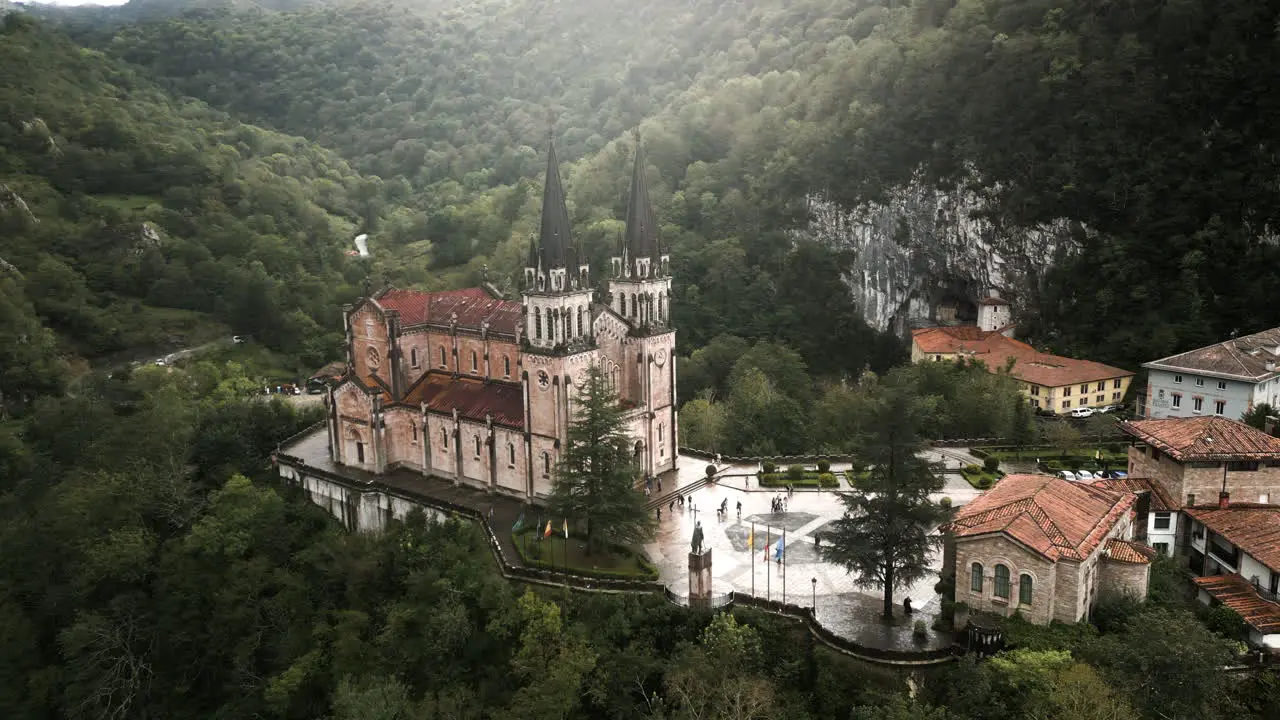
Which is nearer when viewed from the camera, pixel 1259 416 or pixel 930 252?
pixel 1259 416

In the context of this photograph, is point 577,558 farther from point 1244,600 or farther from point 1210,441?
point 1210,441

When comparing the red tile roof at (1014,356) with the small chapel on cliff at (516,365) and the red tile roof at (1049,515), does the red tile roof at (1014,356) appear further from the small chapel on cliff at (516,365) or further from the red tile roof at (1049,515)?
the red tile roof at (1049,515)

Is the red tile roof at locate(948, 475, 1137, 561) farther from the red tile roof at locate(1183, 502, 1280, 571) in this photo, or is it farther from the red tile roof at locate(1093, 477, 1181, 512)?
the red tile roof at locate(1183, 502, 1280, 571)

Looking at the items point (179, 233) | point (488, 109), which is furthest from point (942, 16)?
point (179, 233)

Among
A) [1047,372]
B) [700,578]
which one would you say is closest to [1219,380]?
[1047,372]

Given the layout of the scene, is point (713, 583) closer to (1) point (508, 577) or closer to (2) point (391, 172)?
(1) point (508, 577)

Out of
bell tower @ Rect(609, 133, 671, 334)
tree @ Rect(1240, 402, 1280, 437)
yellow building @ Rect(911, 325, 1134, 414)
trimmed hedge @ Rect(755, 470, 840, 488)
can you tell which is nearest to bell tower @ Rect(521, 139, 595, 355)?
bell tower @ Rect(609, 133, 671, 334)
